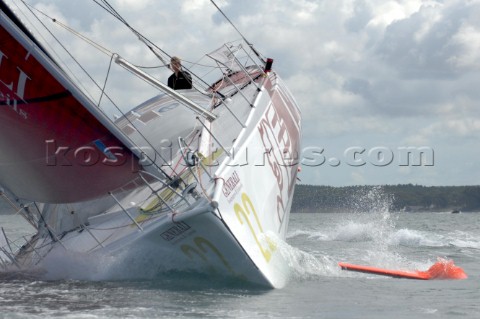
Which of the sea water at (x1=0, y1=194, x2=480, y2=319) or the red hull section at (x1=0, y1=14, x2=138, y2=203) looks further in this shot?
the red hull section at (x1=0, y1=14, x2=138, y2=203)

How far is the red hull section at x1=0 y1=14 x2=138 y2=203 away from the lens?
6473 millimetres

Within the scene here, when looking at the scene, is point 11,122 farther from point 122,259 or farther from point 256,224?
point 256,224

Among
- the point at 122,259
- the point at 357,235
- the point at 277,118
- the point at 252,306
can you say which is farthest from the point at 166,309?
the point at 357,235

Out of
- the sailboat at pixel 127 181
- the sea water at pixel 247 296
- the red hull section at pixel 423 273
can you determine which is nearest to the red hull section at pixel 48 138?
the sailboat at pixel 127 181

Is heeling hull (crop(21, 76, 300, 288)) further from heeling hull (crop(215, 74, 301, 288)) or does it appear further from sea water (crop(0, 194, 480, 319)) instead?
sea water (crop(0, 194, 480, 319))

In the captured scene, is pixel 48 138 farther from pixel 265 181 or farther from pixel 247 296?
pixel 265 181

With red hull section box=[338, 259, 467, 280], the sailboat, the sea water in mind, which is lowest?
the sea water

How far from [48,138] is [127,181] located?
0.82 m

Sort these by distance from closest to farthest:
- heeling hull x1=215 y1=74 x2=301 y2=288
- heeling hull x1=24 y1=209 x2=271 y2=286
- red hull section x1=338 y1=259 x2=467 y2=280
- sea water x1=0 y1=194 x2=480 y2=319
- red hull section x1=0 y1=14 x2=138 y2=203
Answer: sea water x1=0 y1=194 x2=480 y2=319 → red hull section x1=0 y1=14 x2=138 y2=203 → heeling hull x1=24 y1=209 x2=271 y2=286 → heeling hull x1=215 y1=74 x2=301 y2=288 → red hull section x1=338 y1=259 x2=467 y2=280

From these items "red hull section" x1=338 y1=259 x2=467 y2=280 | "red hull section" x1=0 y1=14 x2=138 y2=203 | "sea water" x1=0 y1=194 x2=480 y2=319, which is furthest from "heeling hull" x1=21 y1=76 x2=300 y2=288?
"red hull section" x1=338 y1=259 x2=467 y2=280

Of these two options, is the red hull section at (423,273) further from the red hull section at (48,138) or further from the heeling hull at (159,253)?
the red hull section at (48,138)

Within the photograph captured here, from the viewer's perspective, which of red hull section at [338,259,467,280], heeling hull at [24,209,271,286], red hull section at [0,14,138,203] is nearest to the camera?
red hull section at [0,14,138,203]

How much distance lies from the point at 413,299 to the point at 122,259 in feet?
8.99

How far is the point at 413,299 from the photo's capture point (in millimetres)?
7016
